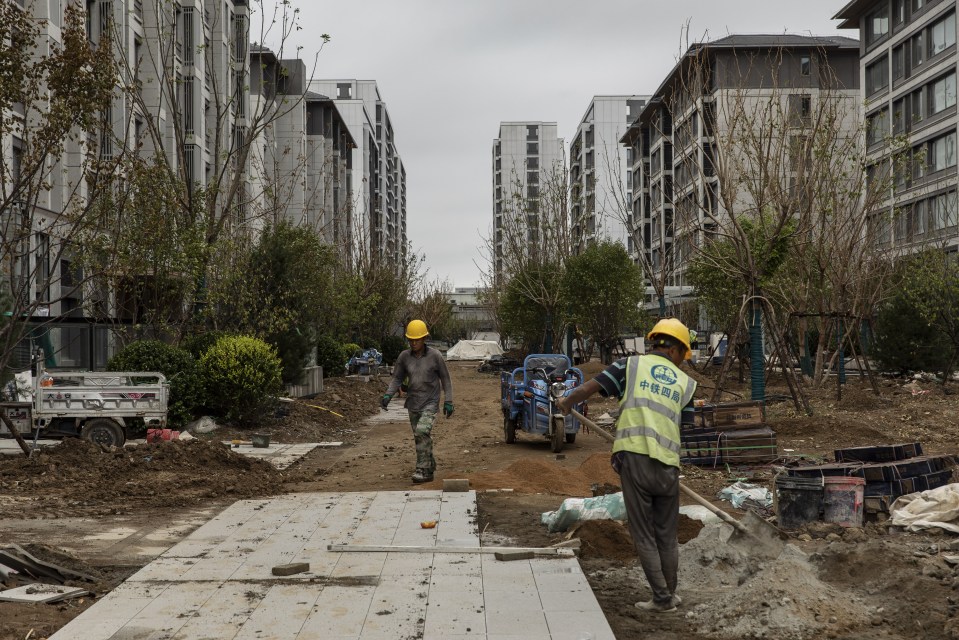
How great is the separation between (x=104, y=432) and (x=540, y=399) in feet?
20.9

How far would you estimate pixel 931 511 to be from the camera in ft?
27.0

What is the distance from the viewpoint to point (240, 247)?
23.4 m

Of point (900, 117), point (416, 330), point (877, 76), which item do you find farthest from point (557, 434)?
point (877, 76)

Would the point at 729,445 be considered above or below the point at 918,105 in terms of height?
below

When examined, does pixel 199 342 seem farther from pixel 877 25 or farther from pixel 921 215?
pixel 877 25

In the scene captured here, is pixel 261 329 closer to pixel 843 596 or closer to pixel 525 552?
pixel 525 552

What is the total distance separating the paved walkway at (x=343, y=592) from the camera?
5395mm

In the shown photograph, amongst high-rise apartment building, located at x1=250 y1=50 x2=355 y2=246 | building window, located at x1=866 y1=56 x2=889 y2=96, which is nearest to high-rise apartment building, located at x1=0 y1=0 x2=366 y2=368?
high-rise apartment building, located at x1=250 y1=50 x2=355 y2=246

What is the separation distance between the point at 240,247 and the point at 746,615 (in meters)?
19.4

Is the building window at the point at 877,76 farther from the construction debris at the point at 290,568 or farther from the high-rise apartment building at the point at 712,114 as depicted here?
the construction debris at the point at 290,568

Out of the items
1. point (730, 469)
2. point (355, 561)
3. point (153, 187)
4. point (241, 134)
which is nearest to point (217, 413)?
point (153, 187)

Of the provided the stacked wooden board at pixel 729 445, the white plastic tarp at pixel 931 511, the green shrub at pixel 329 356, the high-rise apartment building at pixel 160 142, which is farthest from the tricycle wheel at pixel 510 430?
the green shrub at pixel 329 356

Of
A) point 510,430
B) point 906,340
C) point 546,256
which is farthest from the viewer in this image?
point 546,256

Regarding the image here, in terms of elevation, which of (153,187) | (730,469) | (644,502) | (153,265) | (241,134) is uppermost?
(241,134)
